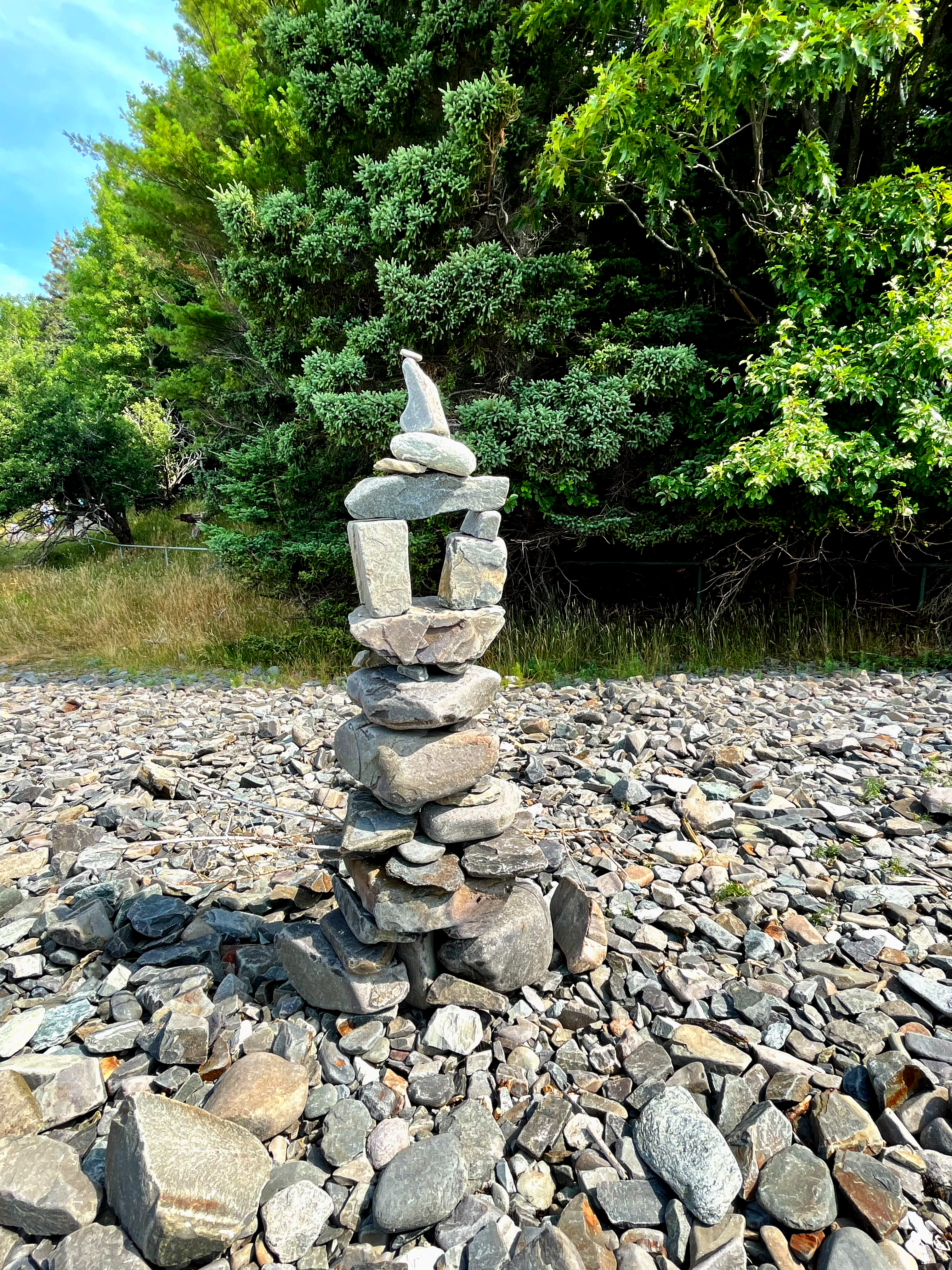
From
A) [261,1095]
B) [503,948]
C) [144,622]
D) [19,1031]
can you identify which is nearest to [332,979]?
[261,1095]

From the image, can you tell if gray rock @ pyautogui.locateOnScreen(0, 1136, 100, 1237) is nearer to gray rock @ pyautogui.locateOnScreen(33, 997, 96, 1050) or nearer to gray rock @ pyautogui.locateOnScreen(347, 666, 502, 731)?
gray rock @ pyautogui.locateOnScreen(33, 997, 96, 1050)

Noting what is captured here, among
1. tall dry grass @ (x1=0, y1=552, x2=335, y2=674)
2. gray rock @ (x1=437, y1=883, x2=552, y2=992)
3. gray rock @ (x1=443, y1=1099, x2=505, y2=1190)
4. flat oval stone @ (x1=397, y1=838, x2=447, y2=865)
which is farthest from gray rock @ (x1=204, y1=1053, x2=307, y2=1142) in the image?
tall dry grass @ (x1=0, y1=552, x2=335, y2=674)

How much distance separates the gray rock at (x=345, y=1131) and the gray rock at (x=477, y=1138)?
0.25 meters

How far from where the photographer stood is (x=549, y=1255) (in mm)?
1678

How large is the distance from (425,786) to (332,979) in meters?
0.79

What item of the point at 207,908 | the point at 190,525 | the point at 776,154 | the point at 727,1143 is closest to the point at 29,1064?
the point at 207,908

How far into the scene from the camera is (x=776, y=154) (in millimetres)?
6906

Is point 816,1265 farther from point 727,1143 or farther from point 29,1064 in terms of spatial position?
point 29,1064

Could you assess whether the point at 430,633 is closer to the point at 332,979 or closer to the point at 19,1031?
the point at 332,979

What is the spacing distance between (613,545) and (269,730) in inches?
202

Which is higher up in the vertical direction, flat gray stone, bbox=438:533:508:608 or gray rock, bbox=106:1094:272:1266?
flat gray stone, bbox=438:533:508:608

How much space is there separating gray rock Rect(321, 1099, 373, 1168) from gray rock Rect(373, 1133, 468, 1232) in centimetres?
13

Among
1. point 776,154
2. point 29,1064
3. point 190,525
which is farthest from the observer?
point 190,525

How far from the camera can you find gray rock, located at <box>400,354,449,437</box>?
98.1 inches
